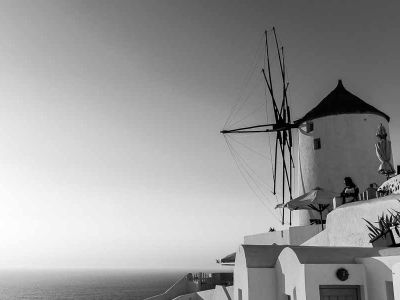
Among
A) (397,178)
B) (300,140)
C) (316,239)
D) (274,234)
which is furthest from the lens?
(300,140)

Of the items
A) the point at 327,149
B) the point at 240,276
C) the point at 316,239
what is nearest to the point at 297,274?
the point at 240,276

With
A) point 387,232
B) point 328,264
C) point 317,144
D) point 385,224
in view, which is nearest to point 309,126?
point 317,144

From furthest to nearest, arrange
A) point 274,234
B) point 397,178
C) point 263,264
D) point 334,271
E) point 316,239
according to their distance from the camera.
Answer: point 274,234, point 316,239, point 397,178, point 263,264, point 334,271

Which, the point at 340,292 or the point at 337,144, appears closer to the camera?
the point at 340,292

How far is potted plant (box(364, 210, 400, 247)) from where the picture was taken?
12.8m

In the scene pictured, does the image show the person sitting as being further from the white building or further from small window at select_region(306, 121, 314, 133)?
small window at select_region(306, 121, 314, 133)

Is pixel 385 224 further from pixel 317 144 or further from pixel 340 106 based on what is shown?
pixel 340 106

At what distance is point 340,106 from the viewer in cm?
2833

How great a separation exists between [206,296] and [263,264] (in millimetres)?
16235

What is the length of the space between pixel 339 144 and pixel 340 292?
56.5 feet

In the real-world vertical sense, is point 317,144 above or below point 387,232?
above

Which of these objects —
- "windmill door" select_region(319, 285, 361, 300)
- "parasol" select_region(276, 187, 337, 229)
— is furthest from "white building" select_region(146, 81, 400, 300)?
"parasol" select_region(276, 187, 337, 229)

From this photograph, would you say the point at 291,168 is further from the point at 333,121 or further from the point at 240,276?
the point at 240,276

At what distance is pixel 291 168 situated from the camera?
105 ft
